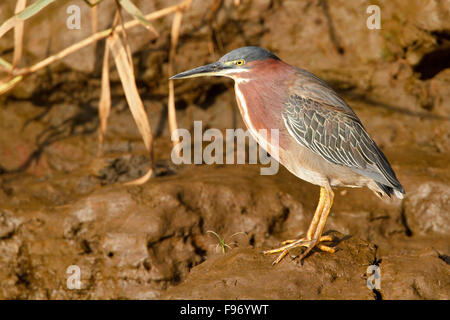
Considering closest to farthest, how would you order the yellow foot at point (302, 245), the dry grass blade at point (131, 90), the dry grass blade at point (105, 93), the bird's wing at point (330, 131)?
the yellow foot at point (302, 245)
the bird's wing at point (330, 131)
the dry grass blade at point (131, 90)
the dry grass blade at point (105, 93)

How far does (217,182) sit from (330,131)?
5.24ft

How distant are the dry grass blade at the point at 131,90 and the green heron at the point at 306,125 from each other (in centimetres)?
116

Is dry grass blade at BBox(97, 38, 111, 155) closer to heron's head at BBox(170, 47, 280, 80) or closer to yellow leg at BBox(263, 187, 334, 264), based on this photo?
heron's head at BBox(170, 47, 280, 80)

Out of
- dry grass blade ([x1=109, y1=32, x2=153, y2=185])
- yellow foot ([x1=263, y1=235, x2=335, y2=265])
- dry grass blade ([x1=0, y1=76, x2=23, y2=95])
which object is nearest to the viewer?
yellow foot ([x1=263, y1=235, x2=335, y2=265])

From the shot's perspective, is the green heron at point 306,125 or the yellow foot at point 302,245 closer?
the yellow foot at point 302,245

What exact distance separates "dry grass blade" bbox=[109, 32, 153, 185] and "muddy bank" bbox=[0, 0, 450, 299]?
1.78ft

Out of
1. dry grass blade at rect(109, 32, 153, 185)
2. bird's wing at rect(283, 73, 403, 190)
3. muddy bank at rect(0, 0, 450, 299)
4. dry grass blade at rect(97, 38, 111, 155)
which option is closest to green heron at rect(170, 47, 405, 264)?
bird's wing at rect(283, 73, 403, 190)

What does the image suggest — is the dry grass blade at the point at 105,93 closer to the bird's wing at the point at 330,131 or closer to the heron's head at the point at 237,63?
the heron's head at the point at 237,63

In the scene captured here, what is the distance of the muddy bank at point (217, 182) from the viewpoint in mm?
3857

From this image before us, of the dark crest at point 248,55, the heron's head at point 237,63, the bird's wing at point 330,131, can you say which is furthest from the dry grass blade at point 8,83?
the bird's wing at point 330,131

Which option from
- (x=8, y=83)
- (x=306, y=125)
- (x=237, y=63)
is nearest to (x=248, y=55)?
(x=237, y=63)

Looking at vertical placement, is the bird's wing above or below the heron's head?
below

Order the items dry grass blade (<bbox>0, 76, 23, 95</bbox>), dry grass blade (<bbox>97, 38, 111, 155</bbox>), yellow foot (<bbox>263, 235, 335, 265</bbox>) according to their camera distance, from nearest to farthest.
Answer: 1. yellow foot (<bbox>263, 235, 335, 265</bbox>)
2. dry grass blade (<bbox>0, 76, 23, 95</bbox>)
3. dry grass blade (<bbox>97, 38, 111, 155</bbox>)

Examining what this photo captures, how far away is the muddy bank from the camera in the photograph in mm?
3857
